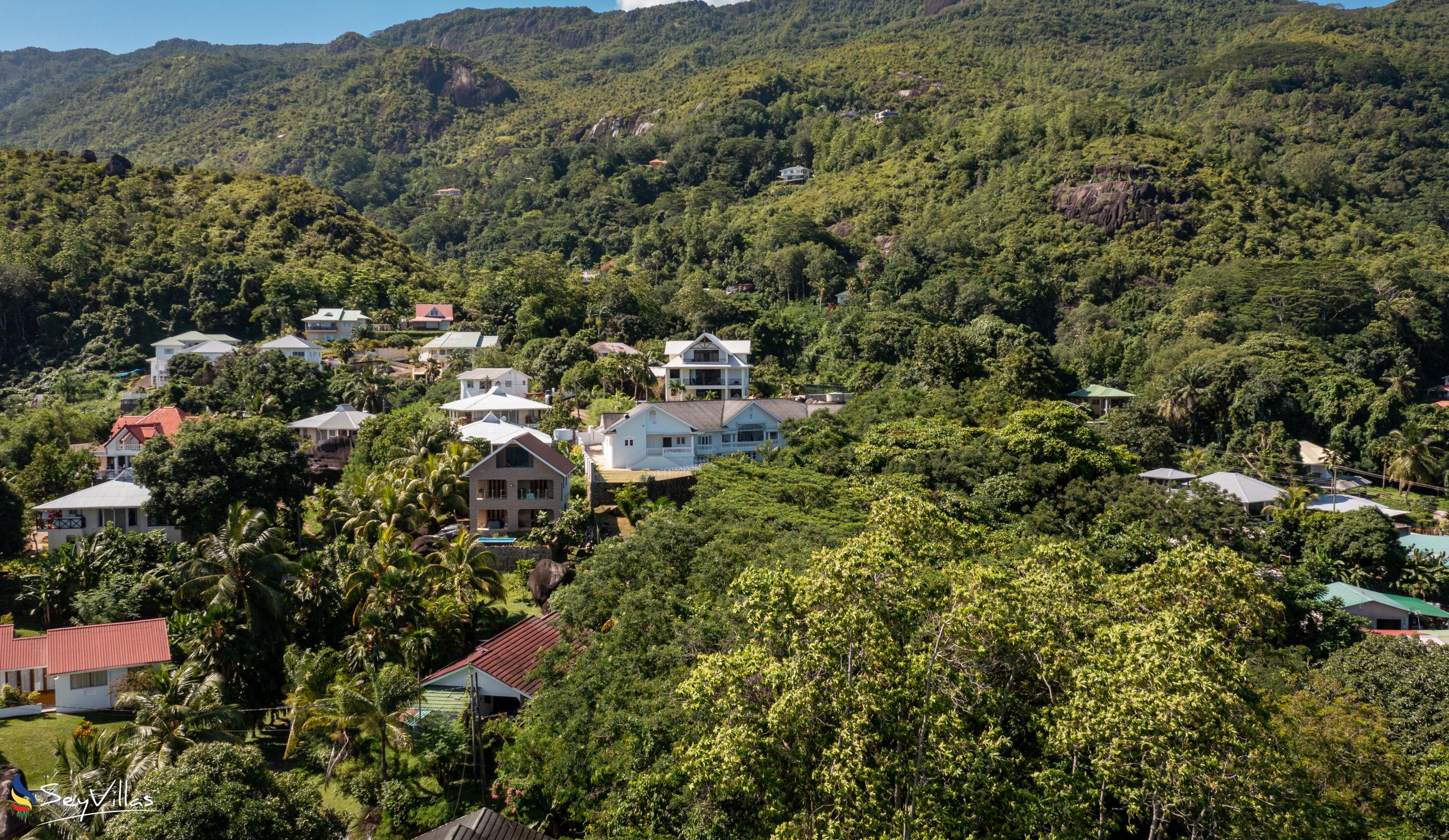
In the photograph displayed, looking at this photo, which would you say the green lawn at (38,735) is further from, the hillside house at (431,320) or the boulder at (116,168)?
the boulder at (116,168)

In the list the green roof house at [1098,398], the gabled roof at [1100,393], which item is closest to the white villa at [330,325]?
the green roof house at [1098,398]

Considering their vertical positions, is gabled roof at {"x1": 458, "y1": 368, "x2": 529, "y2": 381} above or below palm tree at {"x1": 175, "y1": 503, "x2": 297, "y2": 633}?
above

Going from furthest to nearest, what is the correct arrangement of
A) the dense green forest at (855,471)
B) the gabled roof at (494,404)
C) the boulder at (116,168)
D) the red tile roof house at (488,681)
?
1. the boulder at (116,168)
2. the gabled roof at (494,404)
3. the red tile roof house at (488,681)
4. the dense green forest at (855,471)

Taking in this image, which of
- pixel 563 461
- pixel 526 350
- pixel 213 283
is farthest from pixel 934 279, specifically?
pixel 213 283

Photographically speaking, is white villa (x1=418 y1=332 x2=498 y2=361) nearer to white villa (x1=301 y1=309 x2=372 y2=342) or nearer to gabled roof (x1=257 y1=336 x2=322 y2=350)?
gabled roof (x1=257 y1=336 x2=322 y2=350)

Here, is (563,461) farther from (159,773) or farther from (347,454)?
(159,773)

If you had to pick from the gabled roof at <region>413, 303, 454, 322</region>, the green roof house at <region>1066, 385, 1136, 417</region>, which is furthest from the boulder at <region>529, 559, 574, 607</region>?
the gabled roof at <region>413, 303, 454, 322</region>
